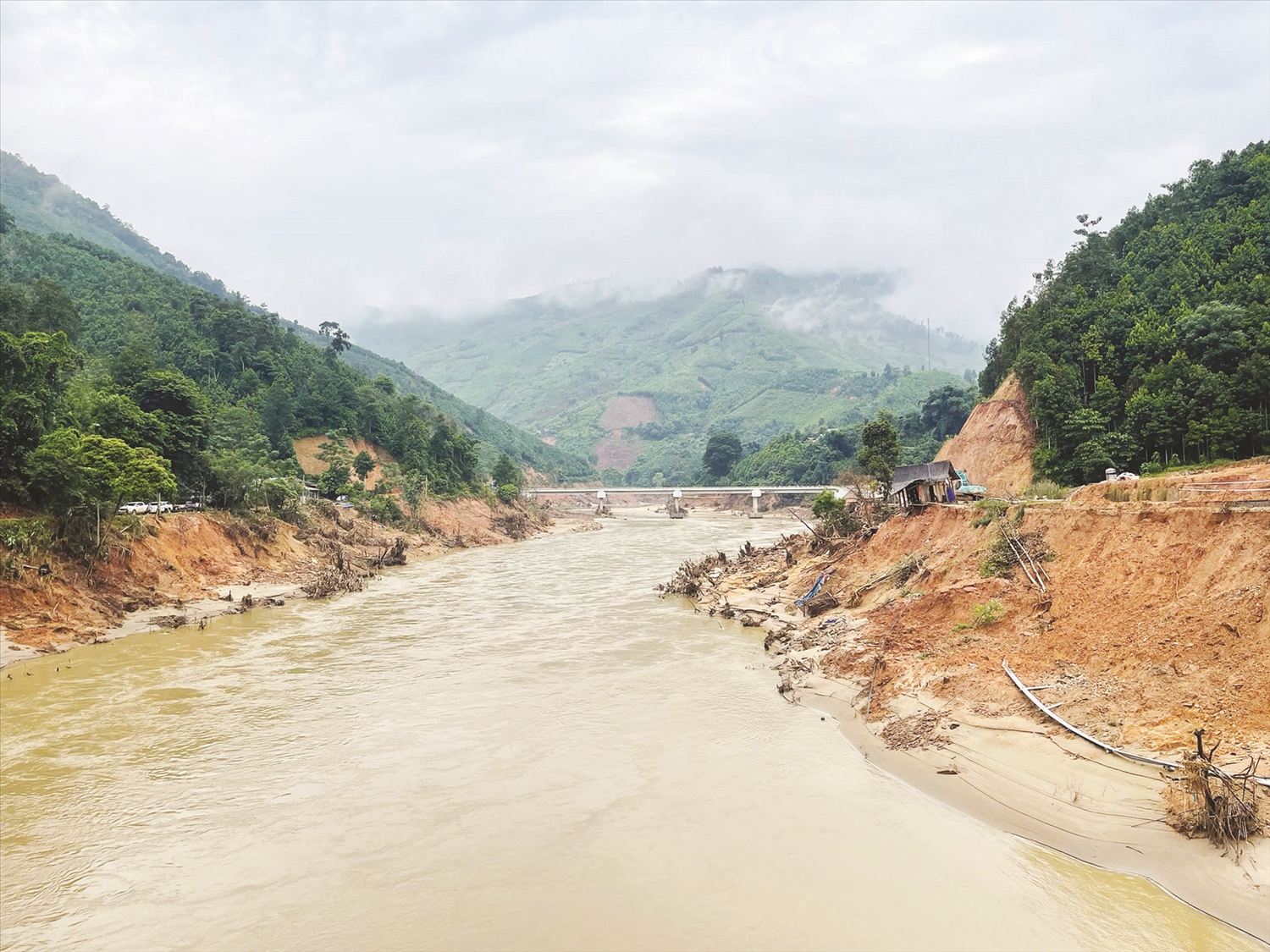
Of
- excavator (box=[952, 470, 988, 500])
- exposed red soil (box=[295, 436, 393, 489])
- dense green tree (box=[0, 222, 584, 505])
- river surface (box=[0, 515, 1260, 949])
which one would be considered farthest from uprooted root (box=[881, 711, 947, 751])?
exposed red soil (box=[295, 436, 393, 489])

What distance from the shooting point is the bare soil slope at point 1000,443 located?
53.3m

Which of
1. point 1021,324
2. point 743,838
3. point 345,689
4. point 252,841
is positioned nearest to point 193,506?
point 345,689

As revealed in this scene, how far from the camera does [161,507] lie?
41.0m

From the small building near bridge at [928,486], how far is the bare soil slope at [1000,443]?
17.6 meters

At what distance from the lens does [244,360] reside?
3310 inches

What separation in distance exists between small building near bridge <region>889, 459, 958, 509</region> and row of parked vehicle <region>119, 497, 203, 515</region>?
128 feet

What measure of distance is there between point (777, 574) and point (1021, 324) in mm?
37722

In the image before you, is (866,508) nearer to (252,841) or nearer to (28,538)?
(252,841)

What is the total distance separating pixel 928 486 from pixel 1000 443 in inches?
1004

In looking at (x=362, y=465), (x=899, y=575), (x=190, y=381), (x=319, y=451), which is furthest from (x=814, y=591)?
(x=319, y=451)

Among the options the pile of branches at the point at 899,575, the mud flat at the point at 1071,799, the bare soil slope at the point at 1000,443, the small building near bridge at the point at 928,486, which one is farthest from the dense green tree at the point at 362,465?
the mud flat at the point at 1071,799

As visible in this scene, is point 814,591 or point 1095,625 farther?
point 814,591

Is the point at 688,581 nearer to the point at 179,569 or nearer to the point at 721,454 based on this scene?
the point at 179,569

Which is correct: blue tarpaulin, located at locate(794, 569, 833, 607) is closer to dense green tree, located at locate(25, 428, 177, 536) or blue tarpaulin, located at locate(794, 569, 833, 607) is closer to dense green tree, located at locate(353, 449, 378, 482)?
dense green tree, located at locate(25, 428, 177, 536)
